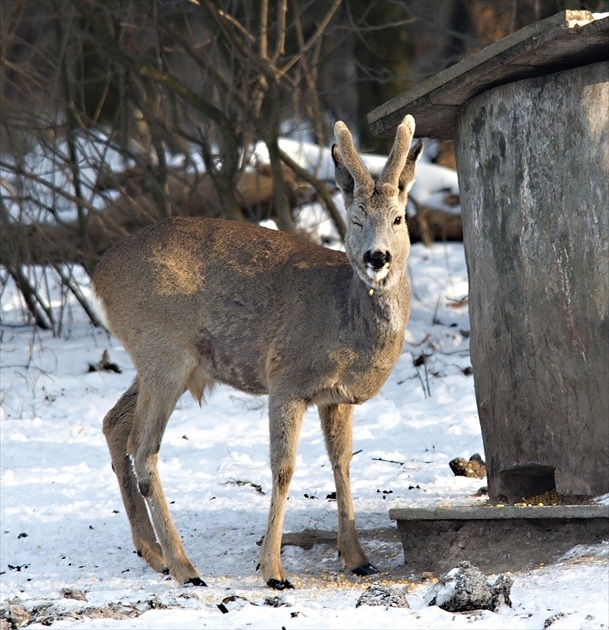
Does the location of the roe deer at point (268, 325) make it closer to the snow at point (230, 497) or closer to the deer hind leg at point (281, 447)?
the deer hind leg at point (281, 447)

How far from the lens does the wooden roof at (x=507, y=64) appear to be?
5691mm

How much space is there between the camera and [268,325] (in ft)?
22.6

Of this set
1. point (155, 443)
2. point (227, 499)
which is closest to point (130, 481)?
point (155, 443)

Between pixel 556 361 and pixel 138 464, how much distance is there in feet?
8.46

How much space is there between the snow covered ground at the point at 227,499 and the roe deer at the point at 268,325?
12.7 inches

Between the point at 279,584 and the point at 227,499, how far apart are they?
1628mm

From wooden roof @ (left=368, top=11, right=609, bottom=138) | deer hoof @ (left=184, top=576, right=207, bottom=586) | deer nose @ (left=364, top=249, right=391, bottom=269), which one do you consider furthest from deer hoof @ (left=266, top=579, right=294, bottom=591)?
wooden roof @ (left=368, top=11, right=609, bottom=138)

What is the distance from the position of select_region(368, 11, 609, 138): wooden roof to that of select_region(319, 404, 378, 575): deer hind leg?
5.77 feet

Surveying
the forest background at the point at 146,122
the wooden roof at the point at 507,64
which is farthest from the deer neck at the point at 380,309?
the forest background at the point at 146,122

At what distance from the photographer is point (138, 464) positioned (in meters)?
7.09

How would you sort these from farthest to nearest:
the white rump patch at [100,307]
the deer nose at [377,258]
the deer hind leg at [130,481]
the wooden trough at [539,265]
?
the white rump patch at [100,307] < the deer hind leg at [130,481] < the deer nose at [377,258] < the wooden trough at [539,265]

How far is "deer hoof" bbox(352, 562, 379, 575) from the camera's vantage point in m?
6.52

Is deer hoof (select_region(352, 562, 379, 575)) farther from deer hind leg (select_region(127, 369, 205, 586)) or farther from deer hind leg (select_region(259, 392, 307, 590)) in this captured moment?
deer hind leg (select_region(127, 369, 205, 586))

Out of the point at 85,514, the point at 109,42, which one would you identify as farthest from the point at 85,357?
the point at 85,514
